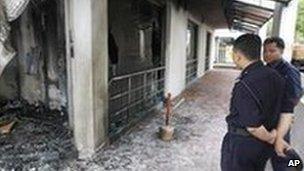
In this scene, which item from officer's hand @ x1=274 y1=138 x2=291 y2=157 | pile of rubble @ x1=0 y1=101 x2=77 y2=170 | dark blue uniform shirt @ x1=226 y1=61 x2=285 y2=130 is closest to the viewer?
dark blue uniform shirt @ x1=226 y1=61 x2=285 y2=130

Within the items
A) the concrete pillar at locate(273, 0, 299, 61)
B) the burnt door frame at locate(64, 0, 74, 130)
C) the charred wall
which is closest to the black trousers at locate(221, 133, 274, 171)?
the burnt door frame at locate(64, 0, 74, 130)

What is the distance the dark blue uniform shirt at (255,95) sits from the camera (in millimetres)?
2559

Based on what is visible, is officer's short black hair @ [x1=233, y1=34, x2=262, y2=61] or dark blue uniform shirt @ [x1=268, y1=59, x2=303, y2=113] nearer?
officer's short black hair @ [x1=233, y1=34, x2=262, y2=61]

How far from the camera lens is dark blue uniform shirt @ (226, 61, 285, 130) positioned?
256 cm

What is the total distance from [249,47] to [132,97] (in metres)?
4.50

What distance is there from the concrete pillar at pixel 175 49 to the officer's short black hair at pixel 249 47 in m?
5.74

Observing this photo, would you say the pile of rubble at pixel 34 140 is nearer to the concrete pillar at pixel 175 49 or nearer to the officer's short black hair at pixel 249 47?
the officer's short black hair at pixel 249 47

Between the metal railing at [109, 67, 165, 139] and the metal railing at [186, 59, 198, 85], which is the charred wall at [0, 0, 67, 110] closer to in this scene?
the metal railing at [109, 67, 165, 139]

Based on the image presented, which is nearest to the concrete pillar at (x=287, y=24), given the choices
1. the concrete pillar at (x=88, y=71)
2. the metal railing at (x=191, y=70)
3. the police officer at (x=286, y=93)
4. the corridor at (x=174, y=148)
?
the corridor at (x=174, y=148)

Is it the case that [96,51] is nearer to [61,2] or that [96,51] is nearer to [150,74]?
[61,2]

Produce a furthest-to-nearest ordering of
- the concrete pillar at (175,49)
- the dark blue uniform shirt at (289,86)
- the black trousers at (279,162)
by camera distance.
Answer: the concrete pillar at (175,49) < the black trousers at (279,162) < the dark blue uniform shirt at (289,86)

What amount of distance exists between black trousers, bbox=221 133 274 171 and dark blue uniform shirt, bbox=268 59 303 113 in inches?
14.8

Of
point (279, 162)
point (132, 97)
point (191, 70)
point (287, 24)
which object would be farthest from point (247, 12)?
point (279, 162)

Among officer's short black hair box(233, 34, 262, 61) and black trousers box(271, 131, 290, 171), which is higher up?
officer's short black hair box(233, 34, 262, 61)
